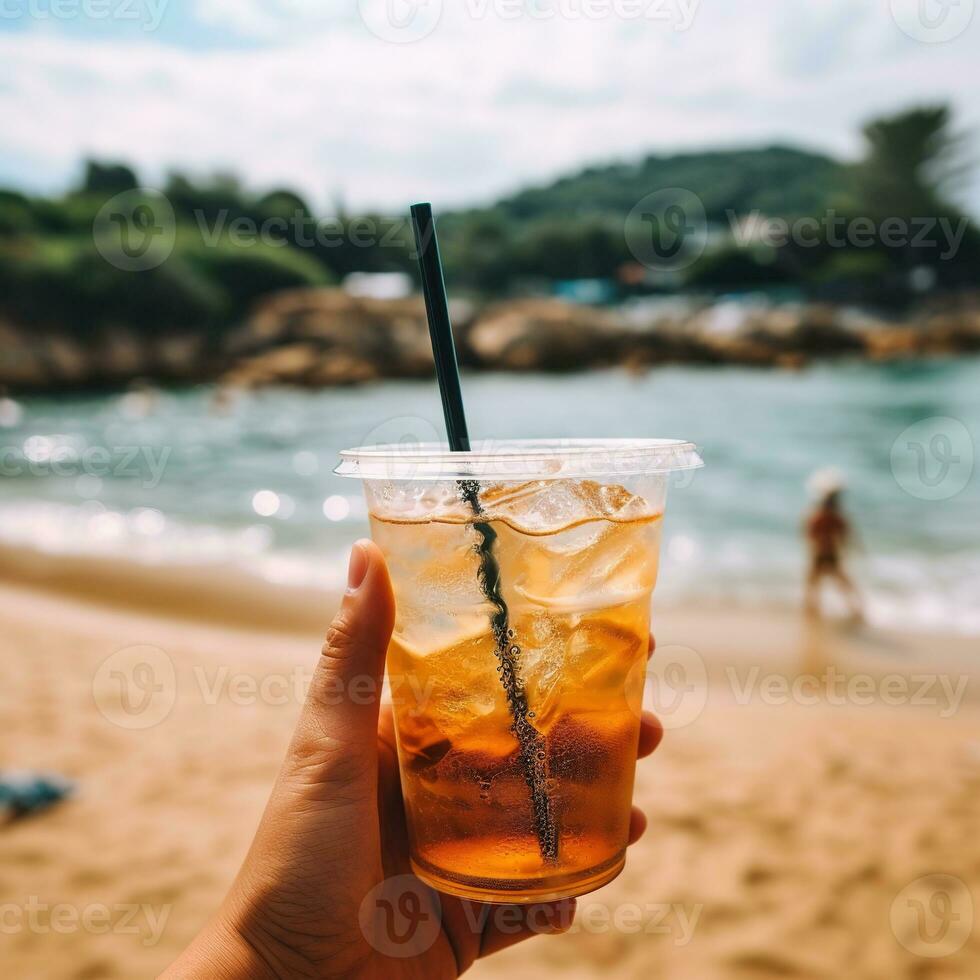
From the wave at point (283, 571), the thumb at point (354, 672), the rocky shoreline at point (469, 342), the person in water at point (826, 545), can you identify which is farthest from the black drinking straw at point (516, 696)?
the rocky shoreline at point (469, 342)

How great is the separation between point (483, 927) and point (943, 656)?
6.21 m

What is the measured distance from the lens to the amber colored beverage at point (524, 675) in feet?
4.27

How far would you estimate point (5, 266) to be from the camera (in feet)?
111

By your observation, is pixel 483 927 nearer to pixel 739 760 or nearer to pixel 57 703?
pixel 739 760

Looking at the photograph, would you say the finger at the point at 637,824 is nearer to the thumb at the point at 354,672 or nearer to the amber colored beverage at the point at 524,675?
the amber colored beverage at the point at 524,675

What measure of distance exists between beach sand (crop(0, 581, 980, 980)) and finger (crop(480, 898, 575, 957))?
1664mm

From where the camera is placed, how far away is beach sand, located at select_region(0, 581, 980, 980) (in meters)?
3.34

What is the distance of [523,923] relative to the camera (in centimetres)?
178

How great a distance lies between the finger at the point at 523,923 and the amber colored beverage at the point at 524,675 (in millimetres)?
356

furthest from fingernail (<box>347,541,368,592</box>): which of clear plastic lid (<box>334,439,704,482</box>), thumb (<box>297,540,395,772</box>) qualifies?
clear plastic lid (<box>334,439,704,482</box>)

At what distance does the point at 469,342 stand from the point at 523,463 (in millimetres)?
33570

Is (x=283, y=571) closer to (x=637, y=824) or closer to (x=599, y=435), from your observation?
(x=637, y=824)

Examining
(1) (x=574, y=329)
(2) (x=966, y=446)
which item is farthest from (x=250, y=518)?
(1) (x=574, y=329)


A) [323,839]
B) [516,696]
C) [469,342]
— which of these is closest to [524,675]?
[516,696]
